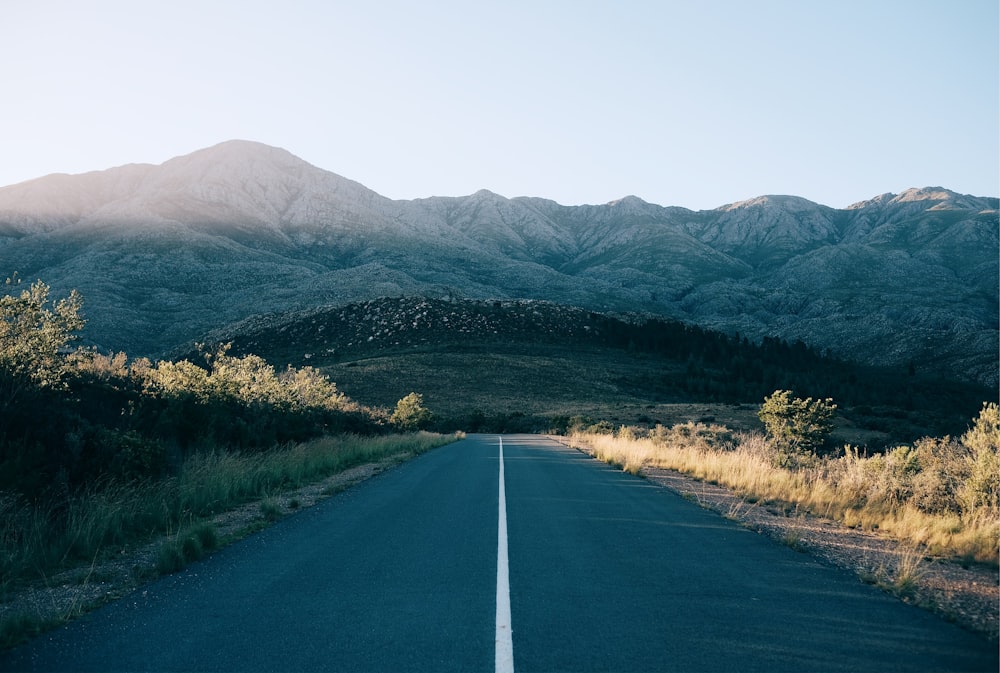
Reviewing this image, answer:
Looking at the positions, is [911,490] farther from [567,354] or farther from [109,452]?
[567,354]

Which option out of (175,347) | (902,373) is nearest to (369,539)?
(175,347)

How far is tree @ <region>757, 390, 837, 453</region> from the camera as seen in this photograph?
1328 inches

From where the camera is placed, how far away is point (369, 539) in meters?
9.27

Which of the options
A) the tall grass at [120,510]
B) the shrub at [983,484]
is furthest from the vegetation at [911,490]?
the tall grass at [120,510]

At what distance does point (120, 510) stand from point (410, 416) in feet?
123

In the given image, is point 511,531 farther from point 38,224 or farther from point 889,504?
point 38,224

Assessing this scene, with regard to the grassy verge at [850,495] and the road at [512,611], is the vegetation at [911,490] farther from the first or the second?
the road at [512,611]

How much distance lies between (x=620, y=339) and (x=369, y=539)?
109m

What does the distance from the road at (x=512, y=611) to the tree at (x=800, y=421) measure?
1042 inches

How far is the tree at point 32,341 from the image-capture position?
425 inches

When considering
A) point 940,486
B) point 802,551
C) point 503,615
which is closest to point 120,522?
point 503,615

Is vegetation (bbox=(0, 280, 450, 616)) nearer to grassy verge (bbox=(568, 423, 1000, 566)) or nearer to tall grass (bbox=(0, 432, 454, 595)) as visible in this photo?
tall grass (bbox=(0, 432, 454, 595))

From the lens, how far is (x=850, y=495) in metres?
12.3

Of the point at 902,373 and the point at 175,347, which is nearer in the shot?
the point at 175,347
